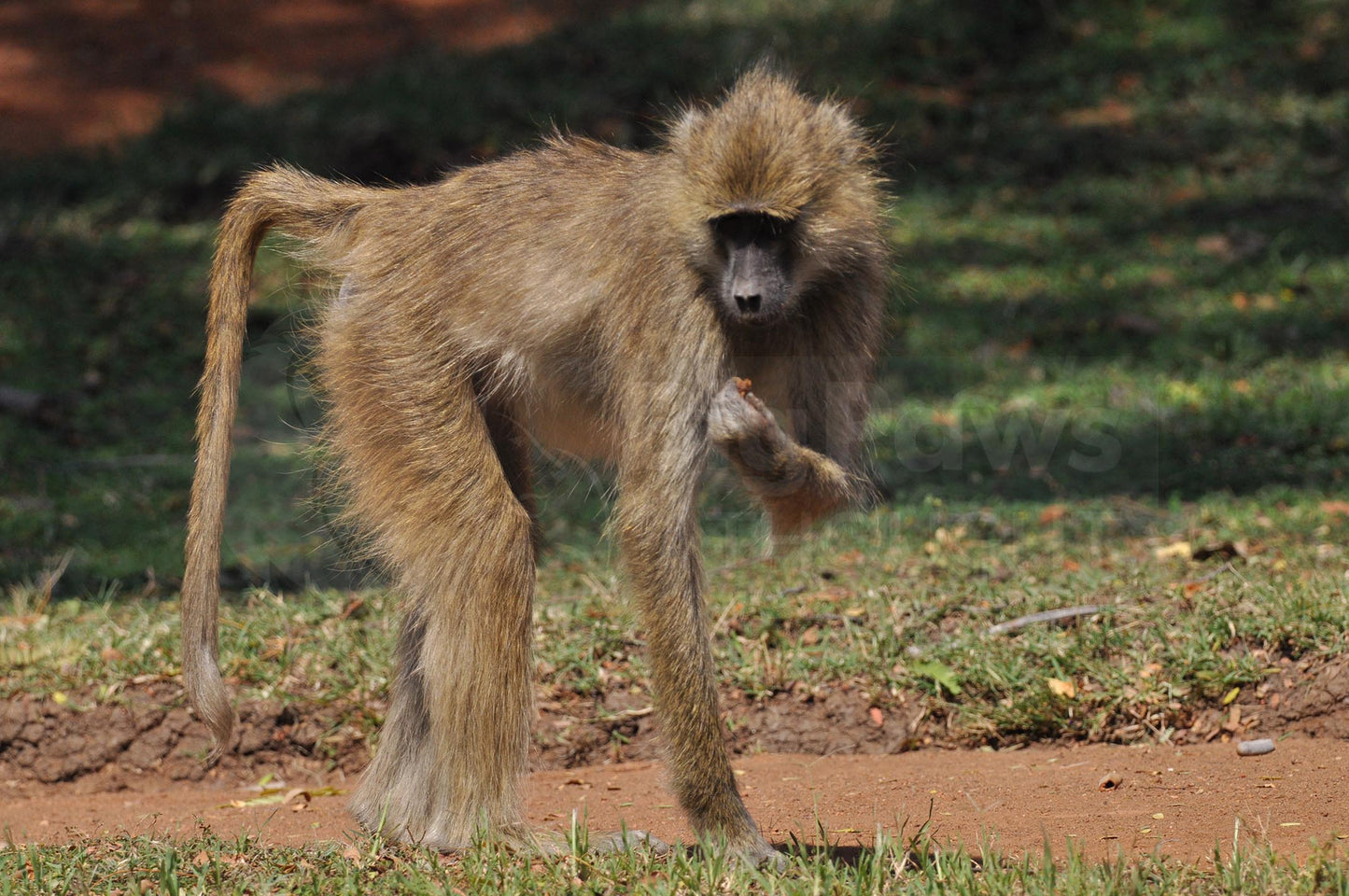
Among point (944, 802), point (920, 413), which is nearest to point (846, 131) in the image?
point (944, 802)

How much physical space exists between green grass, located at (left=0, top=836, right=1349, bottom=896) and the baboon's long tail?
33cm

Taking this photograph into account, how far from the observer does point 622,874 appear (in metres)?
3.41

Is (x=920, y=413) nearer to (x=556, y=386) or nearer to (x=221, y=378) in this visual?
(x=556, y=386)

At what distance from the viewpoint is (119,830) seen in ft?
14.2

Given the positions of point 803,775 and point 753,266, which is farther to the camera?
point 803,775

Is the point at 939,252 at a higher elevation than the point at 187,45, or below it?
below

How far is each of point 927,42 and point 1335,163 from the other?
131 inches

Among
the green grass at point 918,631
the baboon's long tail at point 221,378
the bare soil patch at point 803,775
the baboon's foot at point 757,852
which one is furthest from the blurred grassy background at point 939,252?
the baboon's foot at point 757,852

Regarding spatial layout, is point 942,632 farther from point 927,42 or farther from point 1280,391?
point 927,42

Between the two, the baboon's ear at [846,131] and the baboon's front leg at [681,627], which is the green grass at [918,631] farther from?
the baboon's ear at [846,131]

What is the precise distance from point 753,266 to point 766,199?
181mm

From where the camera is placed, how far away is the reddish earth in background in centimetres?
1267

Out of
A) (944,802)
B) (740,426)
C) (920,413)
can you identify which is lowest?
(944,802)

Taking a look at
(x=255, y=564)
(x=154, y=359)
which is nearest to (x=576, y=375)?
(x=255, y=564)
